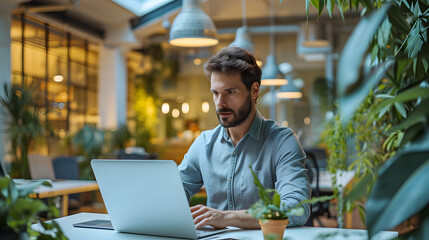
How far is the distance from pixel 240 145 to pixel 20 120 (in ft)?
19.7

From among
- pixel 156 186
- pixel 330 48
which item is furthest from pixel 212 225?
pixel 330 48

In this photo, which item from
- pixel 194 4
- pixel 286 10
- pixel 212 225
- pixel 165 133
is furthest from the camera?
pixel 165 133

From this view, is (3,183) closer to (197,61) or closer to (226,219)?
(226,219)

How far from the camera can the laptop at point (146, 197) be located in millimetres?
1495

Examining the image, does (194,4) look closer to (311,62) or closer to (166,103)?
(311,62)

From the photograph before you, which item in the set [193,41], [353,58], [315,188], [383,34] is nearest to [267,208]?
[353,58]

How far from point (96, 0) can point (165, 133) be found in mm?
8258

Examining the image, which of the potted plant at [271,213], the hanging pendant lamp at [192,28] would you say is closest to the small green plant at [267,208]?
the potted plant at [271,213]

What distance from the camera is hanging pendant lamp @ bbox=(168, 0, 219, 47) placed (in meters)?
4.49

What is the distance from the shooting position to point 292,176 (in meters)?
1.99

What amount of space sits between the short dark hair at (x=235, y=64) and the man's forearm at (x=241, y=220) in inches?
27.8

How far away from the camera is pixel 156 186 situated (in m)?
1.52

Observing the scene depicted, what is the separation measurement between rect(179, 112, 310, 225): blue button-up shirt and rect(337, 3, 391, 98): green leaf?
4.59 feet

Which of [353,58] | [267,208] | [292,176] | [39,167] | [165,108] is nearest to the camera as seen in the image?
[353,58]
